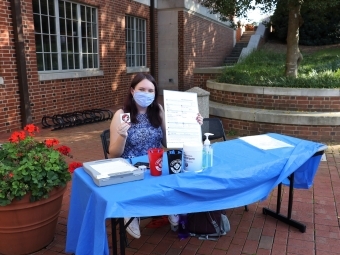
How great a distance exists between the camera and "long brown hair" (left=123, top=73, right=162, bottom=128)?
114 inches

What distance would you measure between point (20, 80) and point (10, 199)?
17.5 ft

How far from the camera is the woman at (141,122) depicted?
2857 mm

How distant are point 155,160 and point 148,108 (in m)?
0.91

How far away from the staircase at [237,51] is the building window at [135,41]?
6.05 m

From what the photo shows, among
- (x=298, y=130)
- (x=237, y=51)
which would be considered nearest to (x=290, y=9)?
(x=298, y=130)

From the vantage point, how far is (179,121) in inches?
96.5

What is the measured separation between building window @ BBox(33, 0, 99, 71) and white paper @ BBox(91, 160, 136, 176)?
629 cm

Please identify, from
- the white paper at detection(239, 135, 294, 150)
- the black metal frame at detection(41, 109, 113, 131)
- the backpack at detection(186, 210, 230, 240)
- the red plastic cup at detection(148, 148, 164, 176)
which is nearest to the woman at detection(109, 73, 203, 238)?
the backpack at detection(186, 210, 230, 240)

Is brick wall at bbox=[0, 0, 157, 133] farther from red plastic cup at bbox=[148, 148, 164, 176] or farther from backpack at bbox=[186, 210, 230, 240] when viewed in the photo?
red plastic cup at bbox=[148, 148, 164, 176]

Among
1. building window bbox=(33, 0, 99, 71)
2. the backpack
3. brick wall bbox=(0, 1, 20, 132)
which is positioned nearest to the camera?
the backpack

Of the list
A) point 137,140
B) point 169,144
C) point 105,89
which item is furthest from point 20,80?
point 169,144

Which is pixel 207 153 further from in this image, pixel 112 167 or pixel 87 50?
pixel 87 50

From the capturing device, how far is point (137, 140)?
3037mm

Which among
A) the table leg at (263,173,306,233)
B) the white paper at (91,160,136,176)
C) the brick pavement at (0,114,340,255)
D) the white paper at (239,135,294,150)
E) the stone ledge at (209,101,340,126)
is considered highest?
the white paper at (91,160,136,176)
